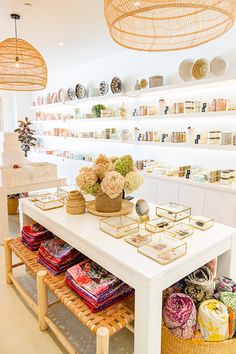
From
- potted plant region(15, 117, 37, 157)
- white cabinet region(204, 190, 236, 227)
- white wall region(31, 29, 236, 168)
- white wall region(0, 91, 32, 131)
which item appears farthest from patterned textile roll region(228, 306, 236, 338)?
white wall region(0, 91, 32, 131)

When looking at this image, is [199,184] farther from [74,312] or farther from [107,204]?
[74,312]

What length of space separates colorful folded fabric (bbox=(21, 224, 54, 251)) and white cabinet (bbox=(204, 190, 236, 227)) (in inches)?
73.5

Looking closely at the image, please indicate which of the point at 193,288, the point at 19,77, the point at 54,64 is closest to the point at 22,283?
the point at 193,288

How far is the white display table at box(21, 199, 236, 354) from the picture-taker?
1168 millimetres

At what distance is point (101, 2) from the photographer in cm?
269

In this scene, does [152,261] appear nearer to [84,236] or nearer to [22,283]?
[84,236]

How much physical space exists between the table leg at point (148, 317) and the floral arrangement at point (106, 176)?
2.26 feet

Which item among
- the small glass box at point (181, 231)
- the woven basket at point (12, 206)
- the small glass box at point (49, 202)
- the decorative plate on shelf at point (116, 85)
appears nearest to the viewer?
the small glass box at point (181, 231)

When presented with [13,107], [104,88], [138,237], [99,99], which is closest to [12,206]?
[99,99]

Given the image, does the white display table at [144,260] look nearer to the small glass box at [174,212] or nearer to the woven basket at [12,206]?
the small glass box at [174,212]

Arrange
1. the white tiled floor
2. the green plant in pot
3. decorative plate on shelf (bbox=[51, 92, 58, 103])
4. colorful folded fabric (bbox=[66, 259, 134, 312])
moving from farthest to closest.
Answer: decorative plate on shelf (bbox=[51, 92, 58, 103]) < the green plant in pot < the white tiled floor < colorful folded fabric (bbox=[66, 259, 134, 312])

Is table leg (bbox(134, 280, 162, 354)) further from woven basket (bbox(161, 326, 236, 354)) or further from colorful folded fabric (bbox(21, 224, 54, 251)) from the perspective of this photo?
colorful folded fabric (bbox(21, 224, 54, 251))

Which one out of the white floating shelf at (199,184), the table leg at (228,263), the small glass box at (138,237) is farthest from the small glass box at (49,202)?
the white floating shelf at (199,184)

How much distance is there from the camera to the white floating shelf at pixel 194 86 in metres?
2.89
